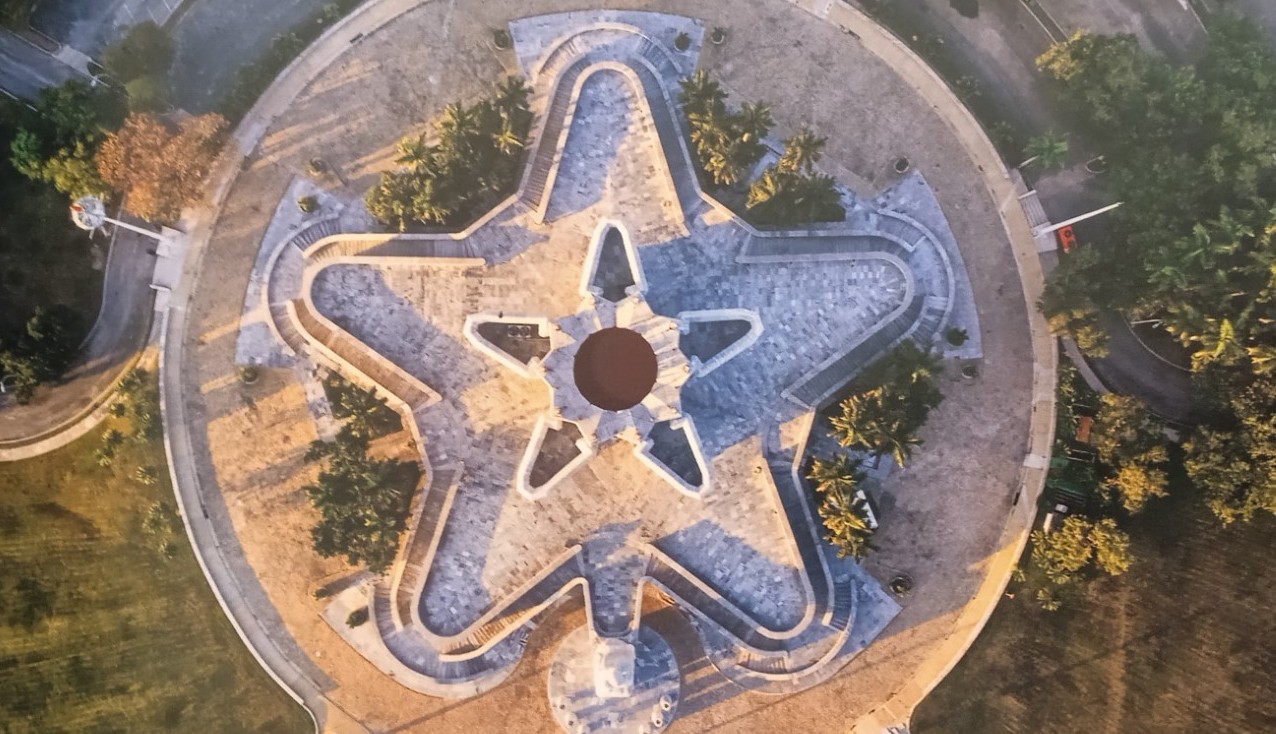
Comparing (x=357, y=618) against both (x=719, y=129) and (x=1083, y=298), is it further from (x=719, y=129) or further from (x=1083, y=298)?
(x=1083, y=298)

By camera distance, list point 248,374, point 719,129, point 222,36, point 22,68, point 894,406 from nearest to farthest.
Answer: point 894,406
point 719,129
point 248,374
point 22,68
point 222,36

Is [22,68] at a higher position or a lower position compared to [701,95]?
higher

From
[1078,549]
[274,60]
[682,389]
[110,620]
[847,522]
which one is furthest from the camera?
[274,60]

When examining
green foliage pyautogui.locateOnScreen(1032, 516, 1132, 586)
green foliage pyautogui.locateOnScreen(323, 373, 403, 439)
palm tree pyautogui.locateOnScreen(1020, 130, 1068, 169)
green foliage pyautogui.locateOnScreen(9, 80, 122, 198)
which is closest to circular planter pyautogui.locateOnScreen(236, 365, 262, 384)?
green foliage pyautogui.locateOnScreen(323, 373, 403, 439)

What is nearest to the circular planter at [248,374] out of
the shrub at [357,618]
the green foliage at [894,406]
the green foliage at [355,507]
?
the green foliage at [355,507]

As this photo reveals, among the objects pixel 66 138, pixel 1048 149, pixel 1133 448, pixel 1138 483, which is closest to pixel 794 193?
pixel 1048 149

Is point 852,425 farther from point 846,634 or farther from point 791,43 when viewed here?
point 791,43
